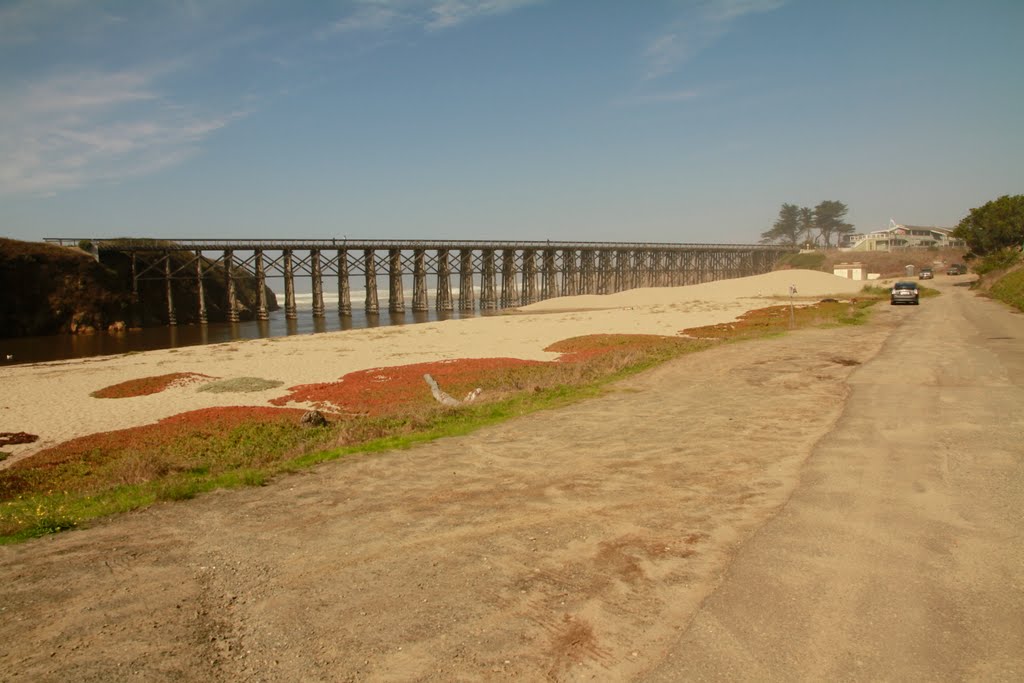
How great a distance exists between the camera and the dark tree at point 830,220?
167125mm

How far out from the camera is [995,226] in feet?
208

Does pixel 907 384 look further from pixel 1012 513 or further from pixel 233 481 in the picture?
pixel 233 481

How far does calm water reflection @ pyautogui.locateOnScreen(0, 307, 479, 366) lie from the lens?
43.8 metres

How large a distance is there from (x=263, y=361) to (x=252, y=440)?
65.4ft

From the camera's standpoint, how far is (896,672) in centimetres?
425

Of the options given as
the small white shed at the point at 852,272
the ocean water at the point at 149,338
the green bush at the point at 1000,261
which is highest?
the green bush at the point at 1000,261

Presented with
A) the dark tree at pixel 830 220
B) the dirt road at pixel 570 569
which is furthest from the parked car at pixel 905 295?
the dark tree at pixel 830 220

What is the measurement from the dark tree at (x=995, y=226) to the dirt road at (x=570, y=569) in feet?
222

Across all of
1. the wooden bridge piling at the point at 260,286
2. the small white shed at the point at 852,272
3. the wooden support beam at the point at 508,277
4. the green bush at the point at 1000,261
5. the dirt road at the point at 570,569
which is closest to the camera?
the dirt road at the point at 570,569

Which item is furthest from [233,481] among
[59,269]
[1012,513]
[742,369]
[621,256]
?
[621,256]

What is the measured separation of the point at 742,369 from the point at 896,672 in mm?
15250

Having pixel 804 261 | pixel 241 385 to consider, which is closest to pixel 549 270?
pixel 804 261

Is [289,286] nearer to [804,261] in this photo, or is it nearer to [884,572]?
[884,572]

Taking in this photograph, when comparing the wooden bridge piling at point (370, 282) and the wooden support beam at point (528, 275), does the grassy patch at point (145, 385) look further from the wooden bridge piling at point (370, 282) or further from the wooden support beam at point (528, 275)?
the wooden support beam at point (528, 275)
